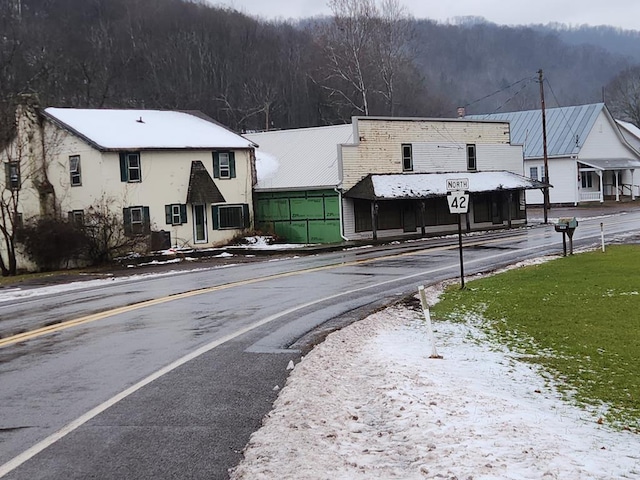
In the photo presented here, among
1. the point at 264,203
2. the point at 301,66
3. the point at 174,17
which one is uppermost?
the point at 174,17

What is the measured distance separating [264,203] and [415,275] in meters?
22.2

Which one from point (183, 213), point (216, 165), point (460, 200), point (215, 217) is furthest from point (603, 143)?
point (460, 200)

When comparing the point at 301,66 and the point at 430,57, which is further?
the point at 430,57

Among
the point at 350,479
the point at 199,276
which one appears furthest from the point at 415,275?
the point at 350,479

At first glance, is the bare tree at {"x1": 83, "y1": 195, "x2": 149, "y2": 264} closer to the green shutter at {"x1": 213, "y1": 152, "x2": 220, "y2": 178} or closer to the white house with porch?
the green shutter at {"x1": 213, "y1": 152, "x2": 220, "y2": 178}

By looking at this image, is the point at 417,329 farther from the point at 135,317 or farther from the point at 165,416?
Answer: the point at 165,416

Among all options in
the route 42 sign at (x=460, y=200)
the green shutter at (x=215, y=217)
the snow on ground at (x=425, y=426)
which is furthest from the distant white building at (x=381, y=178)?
the snow on ground at (x=425, y=426)

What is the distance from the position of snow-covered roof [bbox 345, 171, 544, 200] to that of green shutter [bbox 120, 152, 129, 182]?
10.9 m

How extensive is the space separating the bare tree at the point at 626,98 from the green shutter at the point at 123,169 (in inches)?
3346

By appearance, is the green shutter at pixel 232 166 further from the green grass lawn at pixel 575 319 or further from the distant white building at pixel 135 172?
the green grass lawn at pixel 575 319

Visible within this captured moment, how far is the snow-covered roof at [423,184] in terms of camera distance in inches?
1598

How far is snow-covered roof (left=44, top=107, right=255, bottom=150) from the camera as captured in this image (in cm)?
3850

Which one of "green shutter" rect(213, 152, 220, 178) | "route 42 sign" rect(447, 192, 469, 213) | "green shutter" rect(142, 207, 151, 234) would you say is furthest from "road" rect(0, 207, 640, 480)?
"green shutter" rect(213, 152, 220, 178)

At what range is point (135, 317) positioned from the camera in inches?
609
